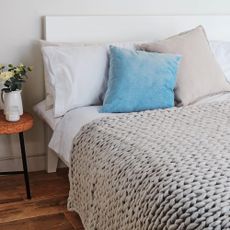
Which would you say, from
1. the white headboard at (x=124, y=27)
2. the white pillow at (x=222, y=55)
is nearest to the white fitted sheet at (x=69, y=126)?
the white headboard at (x=124, y=27)

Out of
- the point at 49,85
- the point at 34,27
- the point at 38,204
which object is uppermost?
the point at 34,27

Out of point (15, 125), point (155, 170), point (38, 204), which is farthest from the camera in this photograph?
point (38, 204)

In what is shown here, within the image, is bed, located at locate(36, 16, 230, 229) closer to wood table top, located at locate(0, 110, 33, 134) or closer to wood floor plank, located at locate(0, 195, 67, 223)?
wood table top, located at locate(0, 110, 33, 134)

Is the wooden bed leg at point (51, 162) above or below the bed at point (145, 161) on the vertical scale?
below

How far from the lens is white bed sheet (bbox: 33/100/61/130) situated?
7.60 feet

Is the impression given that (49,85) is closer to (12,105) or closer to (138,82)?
(12,105)

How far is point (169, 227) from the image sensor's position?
125cm

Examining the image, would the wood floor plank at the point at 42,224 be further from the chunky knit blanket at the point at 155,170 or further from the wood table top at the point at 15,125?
the wood table top at the point at 15,125

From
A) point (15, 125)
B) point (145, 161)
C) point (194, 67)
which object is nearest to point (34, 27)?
point (15, 125)

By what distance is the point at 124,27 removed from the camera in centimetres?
271

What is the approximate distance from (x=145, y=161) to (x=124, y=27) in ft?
4.54

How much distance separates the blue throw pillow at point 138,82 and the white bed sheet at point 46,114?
1.04 ft

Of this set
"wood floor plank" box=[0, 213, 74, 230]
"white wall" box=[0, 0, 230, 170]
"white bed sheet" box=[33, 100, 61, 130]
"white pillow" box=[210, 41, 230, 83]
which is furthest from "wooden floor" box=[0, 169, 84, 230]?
"white pillow" box=[210, 41, 230, 83]

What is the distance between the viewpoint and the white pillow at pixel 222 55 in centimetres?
272
